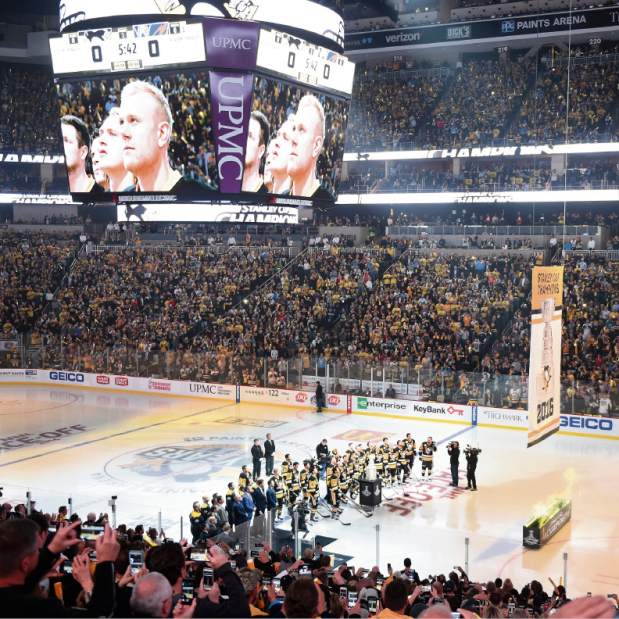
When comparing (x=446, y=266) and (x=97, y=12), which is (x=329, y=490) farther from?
(x=446, y=266)

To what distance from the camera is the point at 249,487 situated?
15.9 m

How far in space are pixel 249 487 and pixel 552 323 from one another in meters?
6.55

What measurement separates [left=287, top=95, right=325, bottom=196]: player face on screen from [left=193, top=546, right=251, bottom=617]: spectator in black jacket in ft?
50.5

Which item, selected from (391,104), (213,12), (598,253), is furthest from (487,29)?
(213,12)

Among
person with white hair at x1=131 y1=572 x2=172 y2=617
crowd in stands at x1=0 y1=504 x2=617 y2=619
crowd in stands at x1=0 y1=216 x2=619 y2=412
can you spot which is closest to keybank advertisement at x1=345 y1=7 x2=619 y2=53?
crowd in stands at x1=0 y1=216 x2=619 y2=412

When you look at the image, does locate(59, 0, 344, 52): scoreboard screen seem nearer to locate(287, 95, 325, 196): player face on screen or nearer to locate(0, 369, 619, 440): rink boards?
locate(287, 95, 325, 196): player face on screen

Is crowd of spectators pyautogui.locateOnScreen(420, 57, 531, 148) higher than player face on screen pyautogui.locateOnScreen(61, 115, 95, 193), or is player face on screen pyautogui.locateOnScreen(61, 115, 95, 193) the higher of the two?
crowd of spectators pyautogui.locateOnScreen(420, 57, 531, 148)

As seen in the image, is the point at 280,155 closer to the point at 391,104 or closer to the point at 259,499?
the point at 259,499

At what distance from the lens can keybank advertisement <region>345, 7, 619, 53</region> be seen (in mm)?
35531

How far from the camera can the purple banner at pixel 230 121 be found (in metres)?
17.3

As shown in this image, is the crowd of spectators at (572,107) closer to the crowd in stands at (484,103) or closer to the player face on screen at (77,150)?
the crowd in stands at (484,103)

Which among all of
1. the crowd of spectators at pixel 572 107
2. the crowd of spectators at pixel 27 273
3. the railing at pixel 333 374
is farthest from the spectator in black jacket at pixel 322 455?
the crowd of spectators at pixel 572 107

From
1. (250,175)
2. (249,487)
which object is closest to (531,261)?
(250,175)

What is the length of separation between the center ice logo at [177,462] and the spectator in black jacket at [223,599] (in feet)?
49.8
